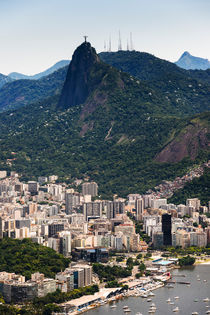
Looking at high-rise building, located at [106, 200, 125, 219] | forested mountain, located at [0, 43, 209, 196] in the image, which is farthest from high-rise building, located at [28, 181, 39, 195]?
high-rise building, located at [106, 200, 125, 219]

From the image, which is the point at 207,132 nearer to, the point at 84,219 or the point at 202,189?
the point at 202,189

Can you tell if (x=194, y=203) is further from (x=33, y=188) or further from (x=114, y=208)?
(x=33, y=188)

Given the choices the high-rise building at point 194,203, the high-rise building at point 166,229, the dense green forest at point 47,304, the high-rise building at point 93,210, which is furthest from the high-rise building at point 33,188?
the dense green forest at point 47,304

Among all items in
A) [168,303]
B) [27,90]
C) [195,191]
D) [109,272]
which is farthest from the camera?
[27,90]

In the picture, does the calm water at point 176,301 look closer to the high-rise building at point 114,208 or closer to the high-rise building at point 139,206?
the high-rise building at point 114,208

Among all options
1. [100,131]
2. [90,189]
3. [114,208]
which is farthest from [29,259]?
[100,131]

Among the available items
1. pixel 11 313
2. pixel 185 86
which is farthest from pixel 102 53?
pixel 11 313
